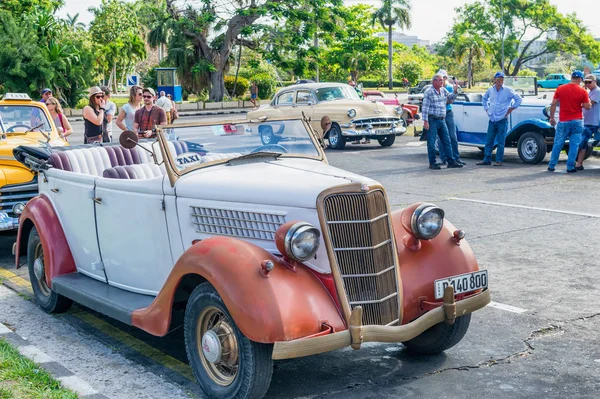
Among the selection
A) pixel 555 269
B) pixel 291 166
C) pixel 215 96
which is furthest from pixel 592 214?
pixel 215 96

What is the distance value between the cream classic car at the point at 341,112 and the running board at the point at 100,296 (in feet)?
44.1

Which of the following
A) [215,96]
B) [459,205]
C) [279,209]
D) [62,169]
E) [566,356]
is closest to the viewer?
[279,209]

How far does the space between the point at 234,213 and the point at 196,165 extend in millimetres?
687

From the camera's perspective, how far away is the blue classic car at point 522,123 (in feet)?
50.4

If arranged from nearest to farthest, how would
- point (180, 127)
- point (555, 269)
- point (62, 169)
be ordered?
point (180, 127) → point (62, 169) → point (555, 269)

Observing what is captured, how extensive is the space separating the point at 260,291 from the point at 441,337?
1527mm

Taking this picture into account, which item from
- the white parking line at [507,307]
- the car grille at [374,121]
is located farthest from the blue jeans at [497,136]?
the white parking line at [507,307]

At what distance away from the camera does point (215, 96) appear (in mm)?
50781

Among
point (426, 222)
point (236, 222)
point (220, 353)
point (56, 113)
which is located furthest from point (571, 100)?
point (220, 353)

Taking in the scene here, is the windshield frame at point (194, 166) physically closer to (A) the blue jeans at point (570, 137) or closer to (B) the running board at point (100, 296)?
(B) the running board at point (100, 296)

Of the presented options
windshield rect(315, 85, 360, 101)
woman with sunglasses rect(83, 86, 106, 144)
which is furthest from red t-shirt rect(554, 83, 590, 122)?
woman with sunglasses rect(83, 86, 106, 144)

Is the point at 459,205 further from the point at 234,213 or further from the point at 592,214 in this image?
the point at 234,213

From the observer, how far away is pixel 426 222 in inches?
188

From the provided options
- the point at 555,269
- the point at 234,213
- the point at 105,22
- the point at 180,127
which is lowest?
the point at 555,269
